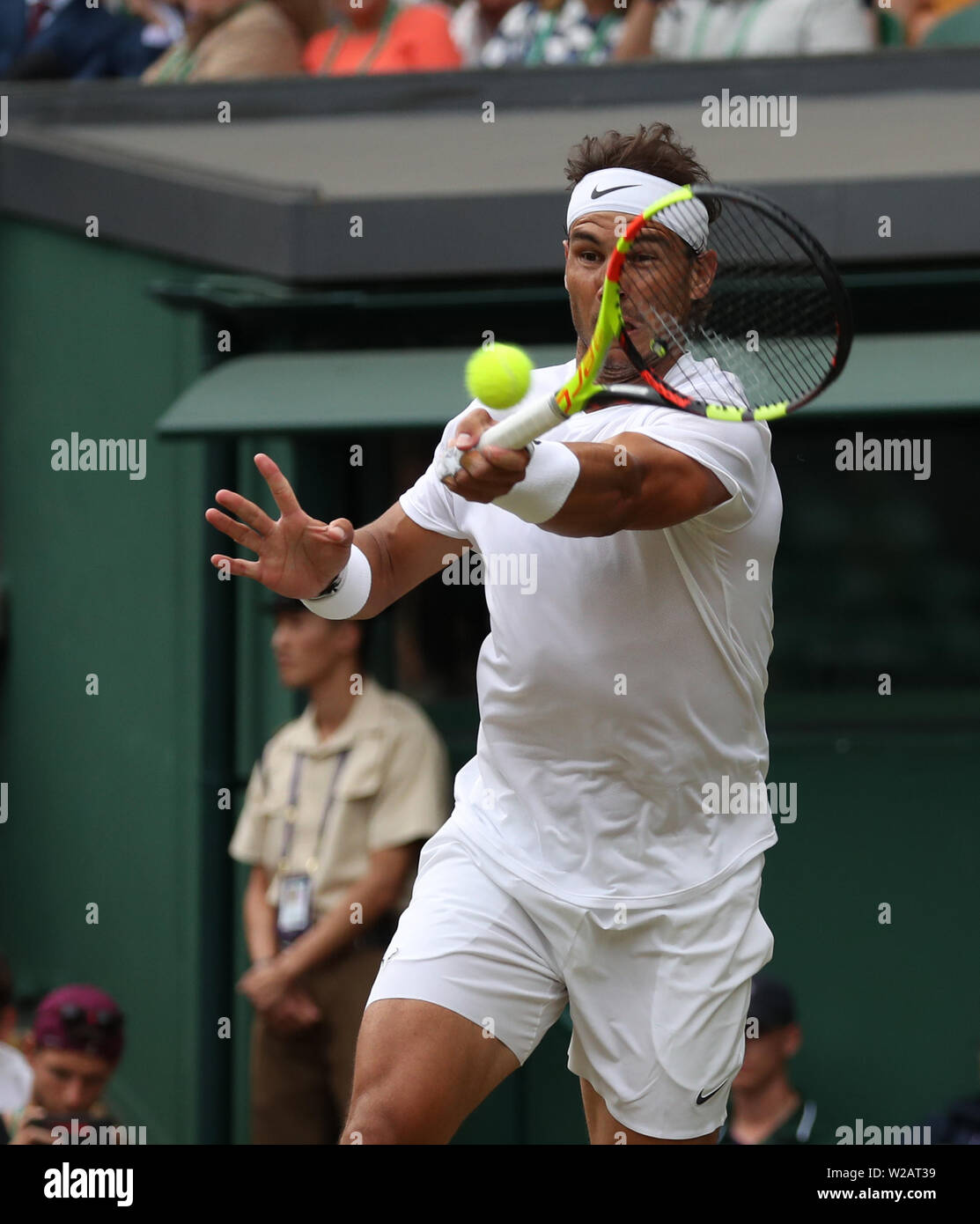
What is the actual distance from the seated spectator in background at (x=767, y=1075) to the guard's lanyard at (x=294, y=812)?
130 cm

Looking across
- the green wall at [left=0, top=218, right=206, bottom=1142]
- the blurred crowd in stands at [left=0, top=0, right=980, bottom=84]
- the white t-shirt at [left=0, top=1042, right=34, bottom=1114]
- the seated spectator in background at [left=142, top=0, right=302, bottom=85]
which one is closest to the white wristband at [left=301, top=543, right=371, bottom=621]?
the white t-shirt at [left=0, top=1042, right=34, bottom=1114]

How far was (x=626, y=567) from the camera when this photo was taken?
3.27m

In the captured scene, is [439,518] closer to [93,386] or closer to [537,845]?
[537,845]

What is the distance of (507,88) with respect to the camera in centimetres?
714

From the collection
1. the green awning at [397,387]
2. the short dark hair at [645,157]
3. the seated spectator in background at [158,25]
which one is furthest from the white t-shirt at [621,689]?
the seated spectator in background at [158,25]

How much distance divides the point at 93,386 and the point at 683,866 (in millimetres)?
4481

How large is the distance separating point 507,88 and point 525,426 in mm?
4631

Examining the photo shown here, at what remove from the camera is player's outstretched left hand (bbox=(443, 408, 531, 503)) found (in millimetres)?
2783

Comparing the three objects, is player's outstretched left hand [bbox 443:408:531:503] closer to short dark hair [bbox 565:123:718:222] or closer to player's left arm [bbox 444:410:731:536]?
player's left arm [bbox 444:410:731:536]

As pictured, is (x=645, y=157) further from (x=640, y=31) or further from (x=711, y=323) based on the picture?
(x=640, y=31)

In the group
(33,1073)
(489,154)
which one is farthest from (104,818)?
(489,154)

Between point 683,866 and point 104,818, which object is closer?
point 683,866

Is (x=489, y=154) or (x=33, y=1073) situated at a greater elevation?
(x=489, y=154)
